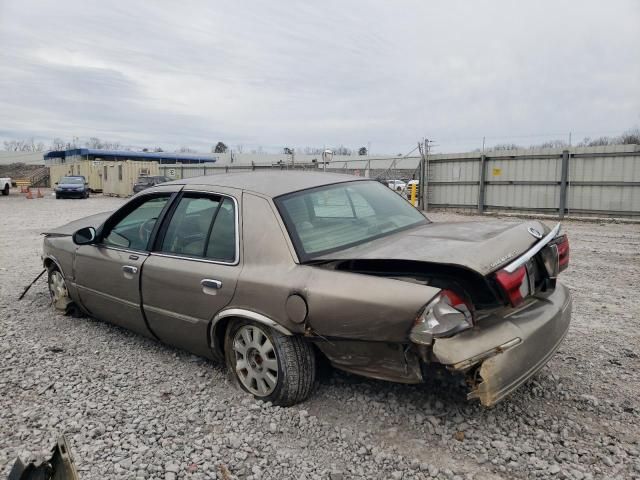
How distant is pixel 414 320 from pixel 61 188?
3222 cm

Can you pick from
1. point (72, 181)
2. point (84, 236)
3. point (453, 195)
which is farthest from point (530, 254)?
point (72, 181)

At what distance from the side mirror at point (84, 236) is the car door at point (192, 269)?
2.86 ft

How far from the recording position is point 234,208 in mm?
3336

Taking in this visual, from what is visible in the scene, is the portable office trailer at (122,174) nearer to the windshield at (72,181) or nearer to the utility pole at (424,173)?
the windshield at (72,181)

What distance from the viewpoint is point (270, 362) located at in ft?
9.93

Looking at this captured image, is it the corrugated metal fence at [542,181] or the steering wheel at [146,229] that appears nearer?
the steering wheel at [146,229]

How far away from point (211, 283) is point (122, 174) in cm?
3481

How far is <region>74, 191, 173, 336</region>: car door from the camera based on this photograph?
387cm

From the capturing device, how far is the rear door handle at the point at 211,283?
3.18 meters

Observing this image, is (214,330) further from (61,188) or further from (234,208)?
(61,188)

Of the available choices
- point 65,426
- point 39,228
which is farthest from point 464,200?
point 65,426

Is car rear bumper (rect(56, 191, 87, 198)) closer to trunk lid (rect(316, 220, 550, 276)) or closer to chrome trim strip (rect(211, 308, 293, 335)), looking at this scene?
chrome trim strip (rect(211, 308, 293, 335))

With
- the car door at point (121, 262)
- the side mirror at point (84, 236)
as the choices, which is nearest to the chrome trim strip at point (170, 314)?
the car door at point (121, 262)

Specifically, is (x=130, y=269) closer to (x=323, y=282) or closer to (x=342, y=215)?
(x=342, y=215)
